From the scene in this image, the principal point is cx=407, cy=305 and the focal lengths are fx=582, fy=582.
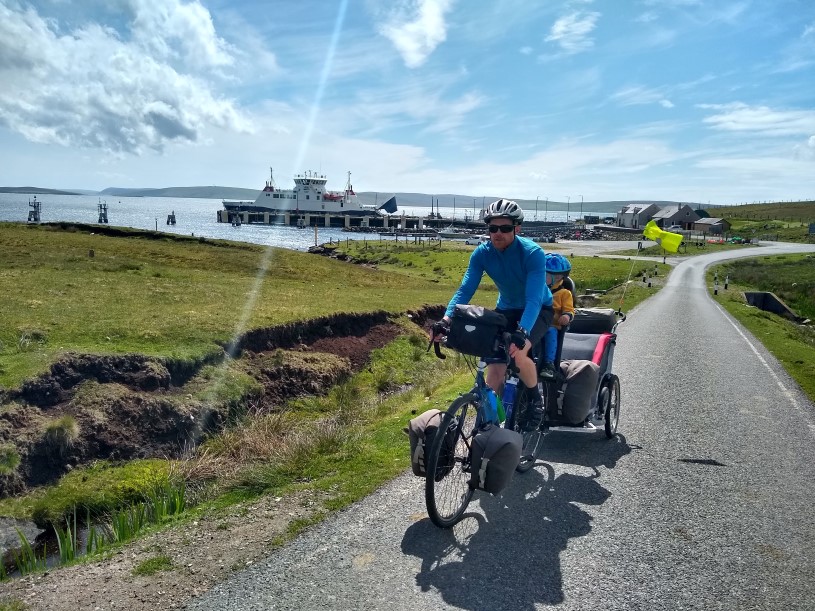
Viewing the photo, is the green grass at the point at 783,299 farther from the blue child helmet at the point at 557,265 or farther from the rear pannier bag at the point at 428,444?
the rear pannier bag at the point at 428,444

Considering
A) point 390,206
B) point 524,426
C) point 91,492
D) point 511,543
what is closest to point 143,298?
point 91,492

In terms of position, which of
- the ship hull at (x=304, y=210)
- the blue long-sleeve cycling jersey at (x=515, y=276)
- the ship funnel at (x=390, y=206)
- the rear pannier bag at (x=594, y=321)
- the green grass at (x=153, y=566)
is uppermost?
the ship funnel at (x=390, y=206)

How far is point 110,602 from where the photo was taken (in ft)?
13.1

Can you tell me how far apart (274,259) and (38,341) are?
27.0 metres

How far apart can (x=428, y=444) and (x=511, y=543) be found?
105 centimetres

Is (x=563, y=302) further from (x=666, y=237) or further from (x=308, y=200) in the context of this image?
(x=308, y=200)

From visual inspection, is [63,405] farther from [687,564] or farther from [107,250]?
→ [107,250]

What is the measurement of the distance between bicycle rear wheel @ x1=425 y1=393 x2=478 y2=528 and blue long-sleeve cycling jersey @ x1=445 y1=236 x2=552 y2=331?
878 mm

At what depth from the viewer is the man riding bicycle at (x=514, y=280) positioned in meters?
5.22

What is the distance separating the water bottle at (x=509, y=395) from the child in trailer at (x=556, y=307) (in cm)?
85

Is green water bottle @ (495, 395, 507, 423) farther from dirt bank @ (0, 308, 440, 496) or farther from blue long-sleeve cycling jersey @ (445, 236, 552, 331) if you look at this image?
dirt bank @ (0, 308, 440, 496)

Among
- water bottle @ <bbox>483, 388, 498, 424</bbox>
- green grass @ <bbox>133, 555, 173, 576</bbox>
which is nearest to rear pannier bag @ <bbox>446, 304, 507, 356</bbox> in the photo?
water bottle @ <bbox>483, 388, 498, 424</bbox>

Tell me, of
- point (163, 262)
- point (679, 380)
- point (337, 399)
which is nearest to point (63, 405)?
point (337, 399)

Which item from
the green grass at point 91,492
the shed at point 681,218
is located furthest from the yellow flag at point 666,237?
the shed at point 681,218
